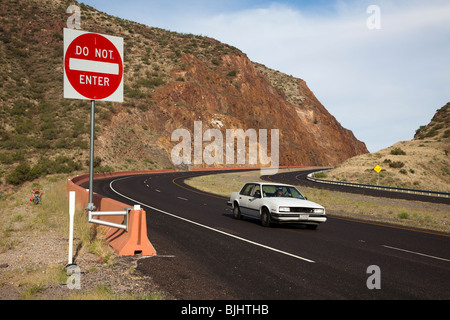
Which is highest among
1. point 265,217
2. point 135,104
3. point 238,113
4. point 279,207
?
point 238,113

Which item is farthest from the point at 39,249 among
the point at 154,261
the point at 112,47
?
the point at 112,47

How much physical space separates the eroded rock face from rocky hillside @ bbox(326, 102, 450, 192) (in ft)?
82.3

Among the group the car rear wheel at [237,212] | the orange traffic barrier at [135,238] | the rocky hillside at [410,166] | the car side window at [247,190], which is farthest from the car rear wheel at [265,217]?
the rocky hillside at [410,166]

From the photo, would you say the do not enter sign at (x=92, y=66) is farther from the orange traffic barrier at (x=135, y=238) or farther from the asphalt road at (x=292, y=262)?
the asphalt road at (x=292, y=262)

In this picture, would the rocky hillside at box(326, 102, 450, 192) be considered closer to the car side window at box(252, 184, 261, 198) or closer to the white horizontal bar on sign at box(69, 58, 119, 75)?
the car side window at box(252, 184, 261, 198)

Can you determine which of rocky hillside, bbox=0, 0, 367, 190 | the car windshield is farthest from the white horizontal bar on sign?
rocky hillside, bbox=0, 0, 367, 190

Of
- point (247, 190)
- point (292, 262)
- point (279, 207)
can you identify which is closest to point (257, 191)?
point (247, 190)

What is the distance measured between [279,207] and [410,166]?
160 ft

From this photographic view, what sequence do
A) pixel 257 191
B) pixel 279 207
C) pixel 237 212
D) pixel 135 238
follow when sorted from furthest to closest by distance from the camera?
1. pixel 237 212
2. pixel 257 191
3. pixel 279 207
4. pixel 135 238

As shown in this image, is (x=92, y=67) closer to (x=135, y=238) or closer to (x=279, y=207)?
(x=135, y=238)

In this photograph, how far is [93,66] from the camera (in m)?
6.77
